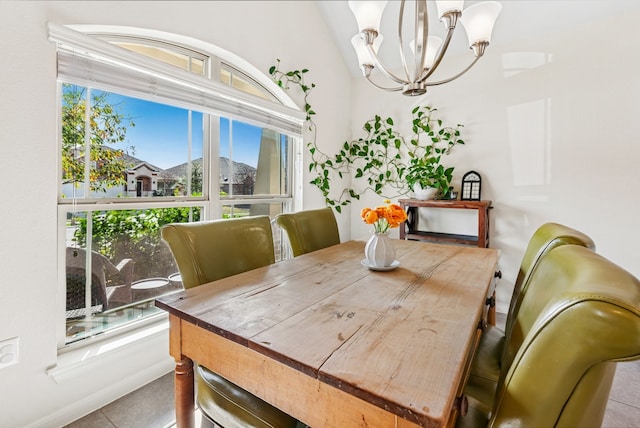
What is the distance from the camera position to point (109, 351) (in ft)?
5.25

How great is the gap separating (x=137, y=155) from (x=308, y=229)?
3.73ft

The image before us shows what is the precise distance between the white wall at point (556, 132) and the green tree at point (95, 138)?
276 cm

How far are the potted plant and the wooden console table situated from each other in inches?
4.1

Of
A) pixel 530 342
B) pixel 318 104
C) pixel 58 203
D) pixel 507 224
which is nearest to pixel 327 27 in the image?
pixel 318 104

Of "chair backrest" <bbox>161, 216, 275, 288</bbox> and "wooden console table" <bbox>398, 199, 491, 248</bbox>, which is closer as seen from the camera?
"chair backrest" <bbox>161, 216, 275, 288</bbox>

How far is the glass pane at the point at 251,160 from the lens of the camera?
236cm

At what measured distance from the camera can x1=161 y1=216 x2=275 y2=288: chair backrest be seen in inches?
48.8

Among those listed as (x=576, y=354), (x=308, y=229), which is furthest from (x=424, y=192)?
(x=576, y=354)

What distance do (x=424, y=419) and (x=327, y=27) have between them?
354 cm

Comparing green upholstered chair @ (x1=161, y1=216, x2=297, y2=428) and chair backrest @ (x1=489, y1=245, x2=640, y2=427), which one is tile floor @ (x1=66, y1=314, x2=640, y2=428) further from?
chair backrest @ (x1=489, y1=245, x2=640, y2=427)

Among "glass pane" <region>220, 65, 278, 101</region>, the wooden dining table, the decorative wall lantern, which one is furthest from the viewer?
the decorative wall lantern

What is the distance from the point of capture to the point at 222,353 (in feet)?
2.91

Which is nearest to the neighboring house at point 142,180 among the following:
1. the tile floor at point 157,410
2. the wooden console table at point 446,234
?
the tile floor at point 157,410

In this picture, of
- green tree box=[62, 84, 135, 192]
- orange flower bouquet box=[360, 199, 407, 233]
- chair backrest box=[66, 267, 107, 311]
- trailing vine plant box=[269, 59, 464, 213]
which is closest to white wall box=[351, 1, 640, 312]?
trailing vine plant box=[269, 59, 464, 213]
